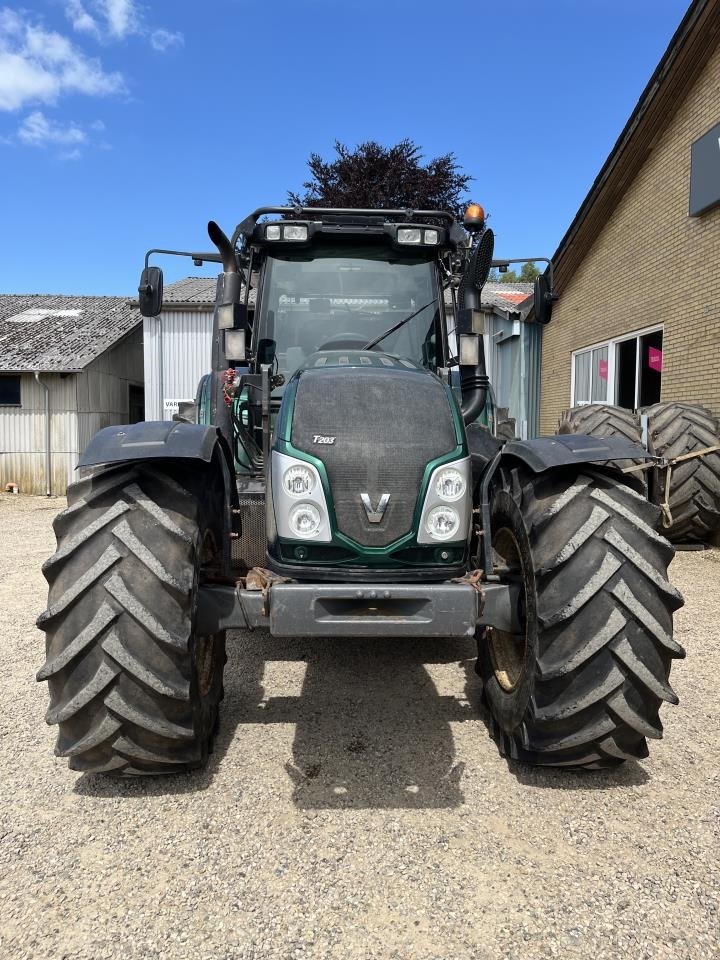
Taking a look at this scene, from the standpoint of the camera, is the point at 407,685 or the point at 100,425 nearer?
the point at 407,685

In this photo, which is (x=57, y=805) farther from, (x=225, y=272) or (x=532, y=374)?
(x=532, y=374)

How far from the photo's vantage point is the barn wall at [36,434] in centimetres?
1684

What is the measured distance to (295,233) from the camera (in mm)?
4125

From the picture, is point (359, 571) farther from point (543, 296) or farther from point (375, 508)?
point (543, 296)

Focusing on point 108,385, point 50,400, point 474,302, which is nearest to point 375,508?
point 474,302

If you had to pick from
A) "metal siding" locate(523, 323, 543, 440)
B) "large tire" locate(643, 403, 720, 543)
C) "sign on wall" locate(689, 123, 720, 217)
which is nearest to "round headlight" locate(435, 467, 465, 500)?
"large tire" locate(643, 403, 720, 543)

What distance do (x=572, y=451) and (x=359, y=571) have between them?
1.00 metres

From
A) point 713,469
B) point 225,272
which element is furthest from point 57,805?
point 713,469

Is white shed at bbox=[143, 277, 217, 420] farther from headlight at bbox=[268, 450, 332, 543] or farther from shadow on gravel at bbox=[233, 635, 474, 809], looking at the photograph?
headlight at bbox=[268, 450, 332, 543]

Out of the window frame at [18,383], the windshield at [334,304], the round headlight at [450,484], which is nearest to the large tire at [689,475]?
the windshield at [334,304]

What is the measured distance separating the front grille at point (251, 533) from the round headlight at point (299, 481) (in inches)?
33.8

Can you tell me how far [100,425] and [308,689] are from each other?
1616cm

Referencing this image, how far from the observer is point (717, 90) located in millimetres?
9273

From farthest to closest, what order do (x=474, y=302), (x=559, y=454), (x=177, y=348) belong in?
1. (x=177, y=348)
2. (x=474, y=302)
3. (x=559, y=454)
